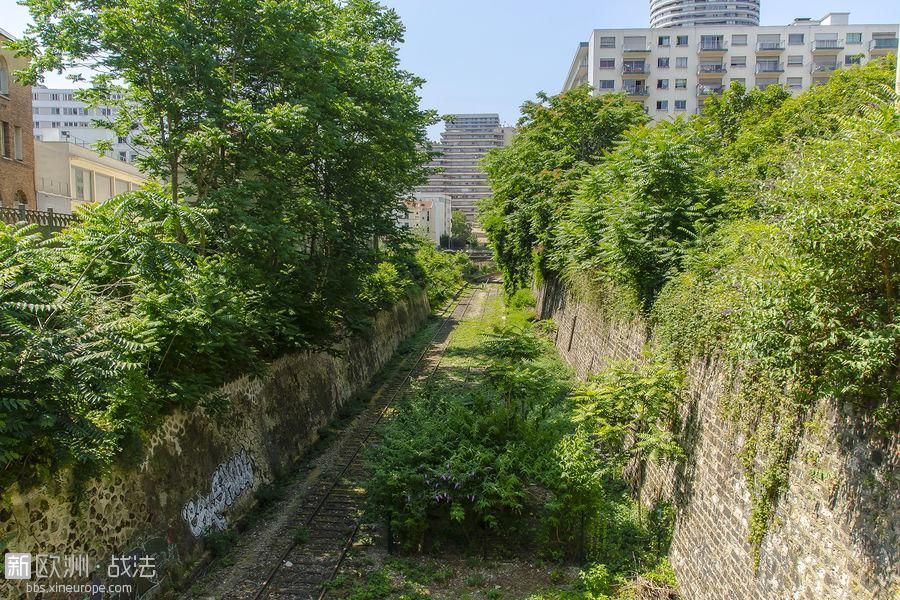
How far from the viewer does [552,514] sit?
11117 millimetres

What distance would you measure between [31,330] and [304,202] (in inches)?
343

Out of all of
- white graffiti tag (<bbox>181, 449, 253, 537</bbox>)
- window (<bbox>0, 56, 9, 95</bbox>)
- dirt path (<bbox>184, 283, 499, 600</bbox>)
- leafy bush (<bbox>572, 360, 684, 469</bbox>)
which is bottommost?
dirt path (<bbox>184, 283, 499, 600</bbox>)

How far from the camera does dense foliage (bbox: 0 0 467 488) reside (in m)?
7.58

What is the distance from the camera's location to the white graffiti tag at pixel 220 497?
11.0m

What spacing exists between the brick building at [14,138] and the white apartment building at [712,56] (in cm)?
4575

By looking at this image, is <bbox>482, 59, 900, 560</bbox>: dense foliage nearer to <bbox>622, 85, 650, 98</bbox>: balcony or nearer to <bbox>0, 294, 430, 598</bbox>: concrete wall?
<bbox>0, 294, 430, 598</bbox>: concrete wall

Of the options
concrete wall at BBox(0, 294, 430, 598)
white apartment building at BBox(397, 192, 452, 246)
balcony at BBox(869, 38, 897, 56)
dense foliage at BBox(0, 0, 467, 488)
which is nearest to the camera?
dense foliage at BBox(0, 0, 467, 488)

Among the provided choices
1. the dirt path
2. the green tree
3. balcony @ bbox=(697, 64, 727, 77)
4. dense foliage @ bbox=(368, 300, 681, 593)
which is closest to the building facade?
balcony @ bbox=(697, 64, 727, 77)

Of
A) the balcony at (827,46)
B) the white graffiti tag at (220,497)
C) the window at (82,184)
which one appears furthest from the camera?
the balcony at (827,46)

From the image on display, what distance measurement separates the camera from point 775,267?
5949 millimetres

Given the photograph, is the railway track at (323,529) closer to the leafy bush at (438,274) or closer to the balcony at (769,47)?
the leafy bush at (438,274)

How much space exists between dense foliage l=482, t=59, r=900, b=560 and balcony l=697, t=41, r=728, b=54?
50173 millimetres

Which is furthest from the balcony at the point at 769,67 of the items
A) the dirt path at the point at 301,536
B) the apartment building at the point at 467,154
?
the apartment building at the point at 467,154

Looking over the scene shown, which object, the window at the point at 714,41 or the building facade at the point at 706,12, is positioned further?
the building facade at the point at 706,12
